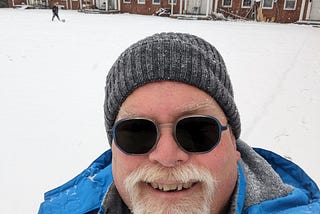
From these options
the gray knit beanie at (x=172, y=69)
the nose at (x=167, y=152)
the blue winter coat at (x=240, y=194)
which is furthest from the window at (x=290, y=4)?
the nose at (x=167, y=152)

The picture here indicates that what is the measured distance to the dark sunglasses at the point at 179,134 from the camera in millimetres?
1379

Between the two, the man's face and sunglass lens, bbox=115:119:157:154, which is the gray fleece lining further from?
sunglass lens, bbox=115:119:157:154

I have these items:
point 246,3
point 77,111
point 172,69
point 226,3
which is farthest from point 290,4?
point 172,69

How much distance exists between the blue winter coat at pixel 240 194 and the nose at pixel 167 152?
0.37 meters

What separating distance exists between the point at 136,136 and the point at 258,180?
0.69 meters

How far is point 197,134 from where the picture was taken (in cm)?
139

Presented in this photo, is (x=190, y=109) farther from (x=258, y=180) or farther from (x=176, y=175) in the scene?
(x=258, y=180)

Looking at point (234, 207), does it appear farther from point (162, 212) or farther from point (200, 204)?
point (162, 212)

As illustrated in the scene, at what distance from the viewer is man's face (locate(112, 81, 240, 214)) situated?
4.45 ft

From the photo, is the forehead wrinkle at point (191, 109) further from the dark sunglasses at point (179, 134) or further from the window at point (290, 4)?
the window at point (290, 4)

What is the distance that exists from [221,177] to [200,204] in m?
0.16

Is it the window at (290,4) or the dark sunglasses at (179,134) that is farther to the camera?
the window at (290,4)

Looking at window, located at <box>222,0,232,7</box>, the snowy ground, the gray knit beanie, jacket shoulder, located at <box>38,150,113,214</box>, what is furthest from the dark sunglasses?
window, located at <box>222,0,232,7</box>

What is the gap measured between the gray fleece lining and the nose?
0.40m
